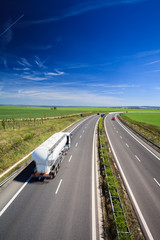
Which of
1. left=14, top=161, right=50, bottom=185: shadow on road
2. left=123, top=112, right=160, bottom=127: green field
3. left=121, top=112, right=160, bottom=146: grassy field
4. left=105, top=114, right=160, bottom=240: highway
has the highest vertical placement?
left=123, top=112, right=160, bottom=127: green field

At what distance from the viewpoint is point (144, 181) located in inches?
473

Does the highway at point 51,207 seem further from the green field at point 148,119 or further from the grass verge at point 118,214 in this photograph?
the green field at point 148,119

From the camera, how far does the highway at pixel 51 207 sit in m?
6.76

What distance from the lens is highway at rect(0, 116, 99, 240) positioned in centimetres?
676

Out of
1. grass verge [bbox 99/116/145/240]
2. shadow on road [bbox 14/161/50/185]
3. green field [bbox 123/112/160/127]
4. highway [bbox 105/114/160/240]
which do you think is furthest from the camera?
green field [bbox 123/112/160/127]

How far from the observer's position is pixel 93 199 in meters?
9.30

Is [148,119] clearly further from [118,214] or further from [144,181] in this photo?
[118,214]

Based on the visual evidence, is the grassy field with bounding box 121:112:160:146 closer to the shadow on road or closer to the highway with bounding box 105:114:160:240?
the highway with bounding box 105:114:160:240

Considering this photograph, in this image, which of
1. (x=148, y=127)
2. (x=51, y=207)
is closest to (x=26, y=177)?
(x=51, y=207)

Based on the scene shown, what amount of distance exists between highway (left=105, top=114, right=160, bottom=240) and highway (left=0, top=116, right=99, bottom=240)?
367 cm

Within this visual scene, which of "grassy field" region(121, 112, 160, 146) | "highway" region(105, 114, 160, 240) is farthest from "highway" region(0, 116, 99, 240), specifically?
"grassy field" region(121, 112, 160, 146)

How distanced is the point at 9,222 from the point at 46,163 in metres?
4.52

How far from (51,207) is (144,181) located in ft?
33.8

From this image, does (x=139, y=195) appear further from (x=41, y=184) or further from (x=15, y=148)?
(x=15, y=148)
